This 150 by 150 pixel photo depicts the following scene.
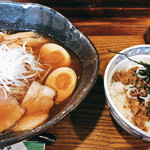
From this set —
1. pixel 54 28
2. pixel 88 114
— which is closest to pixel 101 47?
pixel 54 28

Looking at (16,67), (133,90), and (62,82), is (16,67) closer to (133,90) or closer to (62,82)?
(62,82)

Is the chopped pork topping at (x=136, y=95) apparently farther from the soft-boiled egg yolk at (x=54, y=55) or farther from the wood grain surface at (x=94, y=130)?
the soft-boiled egg yolk at (x=54, y=55)

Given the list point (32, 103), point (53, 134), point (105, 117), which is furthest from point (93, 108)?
point (32, 103)

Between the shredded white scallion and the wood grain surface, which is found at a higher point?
the shredded white scallion

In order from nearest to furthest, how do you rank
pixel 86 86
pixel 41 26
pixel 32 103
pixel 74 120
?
pixel 86 86 < pixel 32 103 < pixel 74 120 < pixel 41 26

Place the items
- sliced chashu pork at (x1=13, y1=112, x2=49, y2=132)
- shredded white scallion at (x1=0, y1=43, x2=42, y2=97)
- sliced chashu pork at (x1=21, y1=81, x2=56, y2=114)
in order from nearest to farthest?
sliced chashu pork at (x1=13, y1=112, x2=49, y2=132)
sliced chashu pork at (x1=21, y1=81, x2=56, y2=114)
shredded white scallion at (x1=0, y1=43, x2=42, y2=97)

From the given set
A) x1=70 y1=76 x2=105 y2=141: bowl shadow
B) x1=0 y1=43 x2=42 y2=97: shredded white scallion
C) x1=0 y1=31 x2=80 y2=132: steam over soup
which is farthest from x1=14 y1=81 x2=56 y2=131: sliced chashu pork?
x1=70 y1=76 x2=105 y2=141: bowl shadow

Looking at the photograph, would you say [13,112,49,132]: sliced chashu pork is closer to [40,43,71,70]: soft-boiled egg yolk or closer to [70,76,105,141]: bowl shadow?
[70,76,105,141]: bowl shadow

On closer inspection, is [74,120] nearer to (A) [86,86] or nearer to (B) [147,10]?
(A) [86,86]
